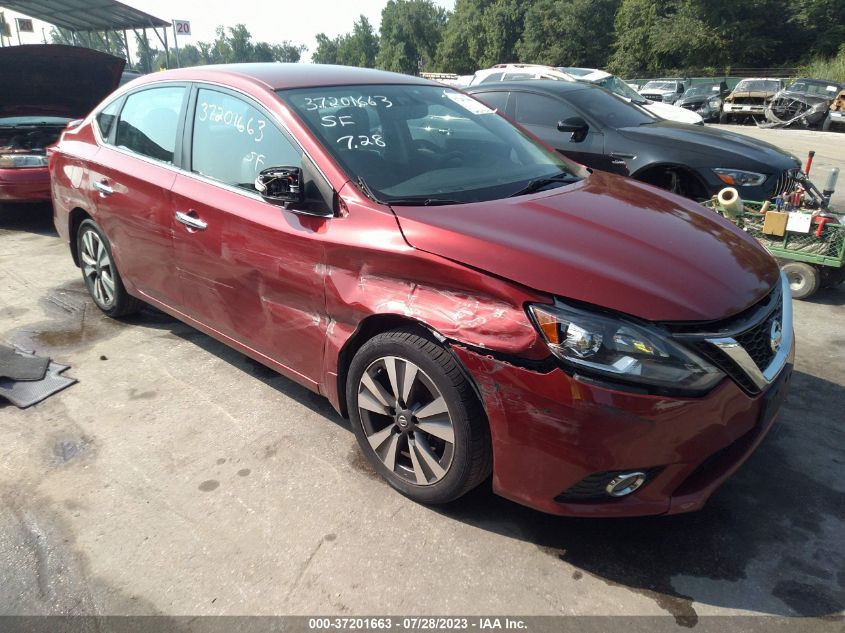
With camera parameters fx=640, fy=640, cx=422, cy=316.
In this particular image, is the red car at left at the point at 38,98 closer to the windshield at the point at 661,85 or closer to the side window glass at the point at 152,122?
the side window glass at the point at 152,122

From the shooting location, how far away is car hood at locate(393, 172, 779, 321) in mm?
2139

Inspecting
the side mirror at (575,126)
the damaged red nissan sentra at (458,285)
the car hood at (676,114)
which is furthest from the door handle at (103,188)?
the car hood at (676,114)

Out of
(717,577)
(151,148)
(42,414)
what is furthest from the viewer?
(151,148)

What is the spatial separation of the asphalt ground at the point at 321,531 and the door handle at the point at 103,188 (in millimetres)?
1261

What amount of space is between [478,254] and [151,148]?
2450mm

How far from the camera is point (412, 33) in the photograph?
280 feet

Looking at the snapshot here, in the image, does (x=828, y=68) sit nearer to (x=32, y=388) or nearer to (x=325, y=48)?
(x=32, y=388)

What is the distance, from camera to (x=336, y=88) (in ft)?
10.6

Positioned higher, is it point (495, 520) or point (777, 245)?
point (777, 245)

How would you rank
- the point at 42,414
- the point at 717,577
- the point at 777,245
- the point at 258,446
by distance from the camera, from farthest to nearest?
the point at 777,245 < the point at 42,414 < the point at 258,446 < the point at 717,577

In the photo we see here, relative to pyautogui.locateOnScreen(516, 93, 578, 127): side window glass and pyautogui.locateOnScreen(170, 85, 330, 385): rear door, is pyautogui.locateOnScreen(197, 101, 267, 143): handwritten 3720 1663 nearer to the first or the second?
pyautogui.locateOnScreen(170, 85, 330, 385): rear door

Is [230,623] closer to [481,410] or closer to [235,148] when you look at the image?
[481,410]


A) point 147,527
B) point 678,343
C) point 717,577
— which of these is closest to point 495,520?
point 717,577

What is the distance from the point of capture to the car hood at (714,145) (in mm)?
5691
